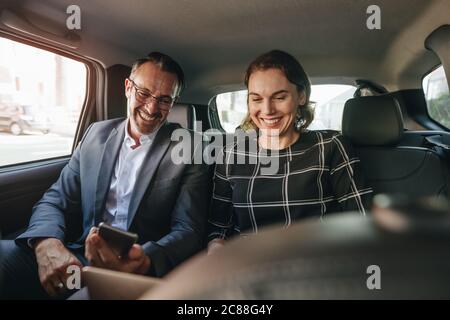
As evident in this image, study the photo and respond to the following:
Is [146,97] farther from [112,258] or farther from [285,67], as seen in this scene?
[112,258]

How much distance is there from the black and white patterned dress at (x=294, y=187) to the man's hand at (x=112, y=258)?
1.11ft

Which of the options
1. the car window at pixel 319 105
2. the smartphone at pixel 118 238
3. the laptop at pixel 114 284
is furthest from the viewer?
the car window at pixel 319 105

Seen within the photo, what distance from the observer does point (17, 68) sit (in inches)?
62.9

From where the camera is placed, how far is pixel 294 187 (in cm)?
129

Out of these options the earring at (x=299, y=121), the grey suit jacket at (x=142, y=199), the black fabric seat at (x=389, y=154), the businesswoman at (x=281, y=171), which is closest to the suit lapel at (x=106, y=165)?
the grey suit jacket at (x=142, y=199)

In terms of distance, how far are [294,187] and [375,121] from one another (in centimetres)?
68

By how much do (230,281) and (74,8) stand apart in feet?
5.34

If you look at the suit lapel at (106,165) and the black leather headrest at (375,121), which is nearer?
the suit lapel at (106,165)

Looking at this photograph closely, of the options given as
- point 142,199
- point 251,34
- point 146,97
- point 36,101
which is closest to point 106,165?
point 142,199

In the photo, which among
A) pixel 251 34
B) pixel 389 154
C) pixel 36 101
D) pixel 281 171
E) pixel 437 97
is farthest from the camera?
pixel 437 97

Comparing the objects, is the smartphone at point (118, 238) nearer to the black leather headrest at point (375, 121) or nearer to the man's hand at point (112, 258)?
the man's hand at point (112, 258)

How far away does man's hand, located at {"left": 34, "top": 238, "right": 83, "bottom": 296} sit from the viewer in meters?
1.18

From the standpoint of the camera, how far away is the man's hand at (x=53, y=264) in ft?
3.88

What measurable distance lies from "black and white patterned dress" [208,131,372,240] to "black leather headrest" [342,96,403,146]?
396 mm
